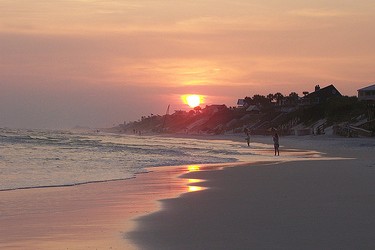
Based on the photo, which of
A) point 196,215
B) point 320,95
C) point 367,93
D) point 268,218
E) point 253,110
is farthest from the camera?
point 253,110

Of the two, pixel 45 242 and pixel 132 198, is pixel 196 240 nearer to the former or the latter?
pixel 45 242

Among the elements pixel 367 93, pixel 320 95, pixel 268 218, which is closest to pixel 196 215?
pixel 268 218

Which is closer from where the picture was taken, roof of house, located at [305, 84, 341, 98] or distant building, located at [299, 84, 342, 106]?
distant building, located at [299, 84, 342, 106]

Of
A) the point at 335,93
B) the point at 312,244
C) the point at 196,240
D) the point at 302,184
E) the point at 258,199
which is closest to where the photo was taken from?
the point at 312,244

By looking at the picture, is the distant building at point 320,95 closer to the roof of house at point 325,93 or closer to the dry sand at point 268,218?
the roof of house at point 325,93

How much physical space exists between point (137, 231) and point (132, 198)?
208 inches

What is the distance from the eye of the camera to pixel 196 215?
12664mm

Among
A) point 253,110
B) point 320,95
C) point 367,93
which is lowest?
point 253,110

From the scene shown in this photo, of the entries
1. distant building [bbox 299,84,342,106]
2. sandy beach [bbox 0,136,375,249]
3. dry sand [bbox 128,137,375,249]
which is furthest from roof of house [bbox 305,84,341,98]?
dry sand [bbox 128,137,375,249]

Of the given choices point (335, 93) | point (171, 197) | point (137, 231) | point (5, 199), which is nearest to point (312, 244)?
point (137, 231)

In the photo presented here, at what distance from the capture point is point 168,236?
10.4 m

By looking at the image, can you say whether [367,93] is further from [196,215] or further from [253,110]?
[196,215]

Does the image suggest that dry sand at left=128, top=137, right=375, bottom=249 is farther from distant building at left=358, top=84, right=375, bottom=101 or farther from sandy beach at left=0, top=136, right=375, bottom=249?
distant building at left=358, top=84, right=375, bottom=101

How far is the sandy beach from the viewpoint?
9797 millimetres
